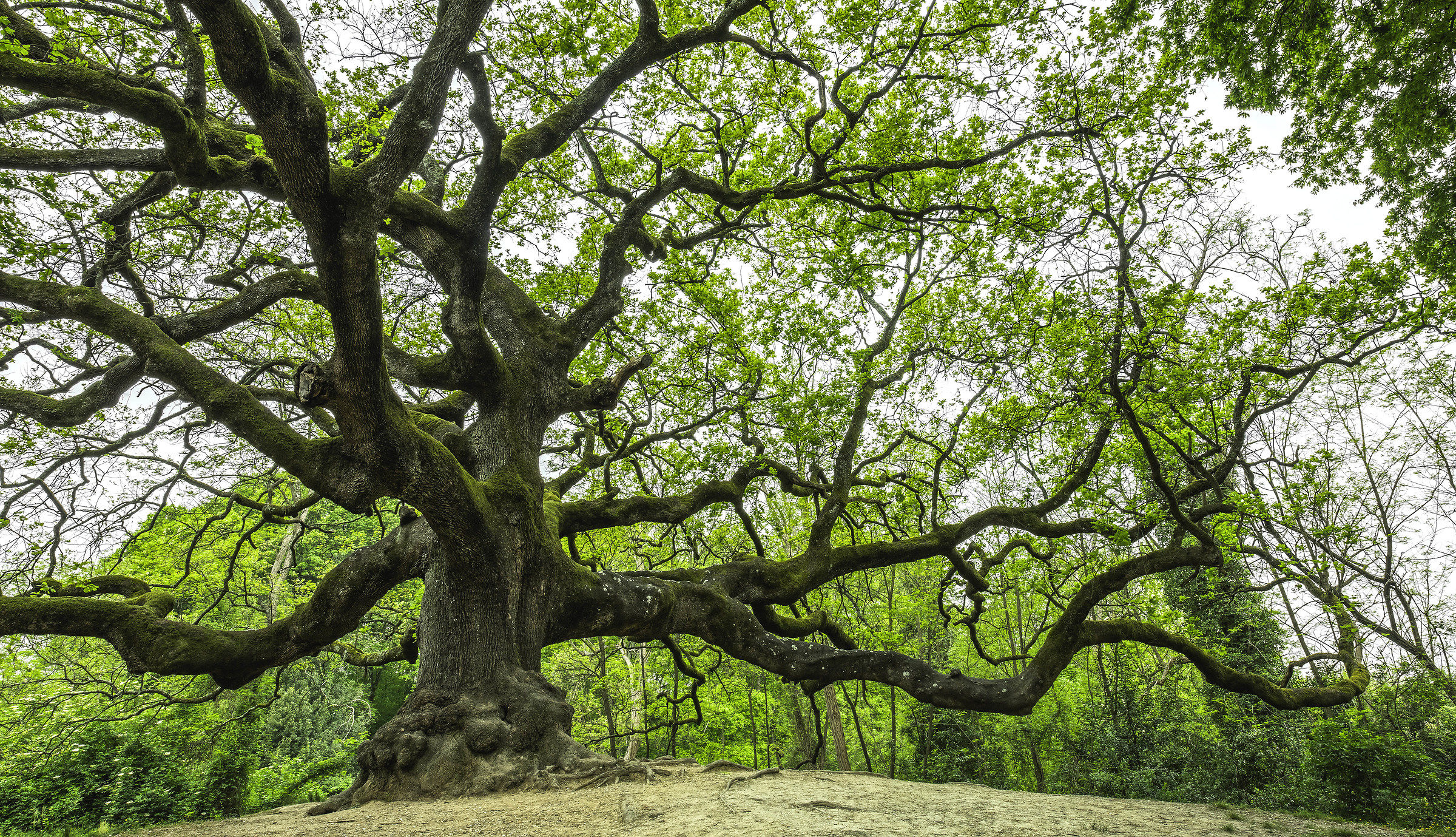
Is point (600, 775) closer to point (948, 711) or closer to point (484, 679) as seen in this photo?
point (484, 679)

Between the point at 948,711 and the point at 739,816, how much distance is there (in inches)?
592

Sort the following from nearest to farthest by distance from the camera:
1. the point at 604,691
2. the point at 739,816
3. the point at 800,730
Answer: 1. the point at 739,816
2. the point at 604,691
3. the point at 800,730

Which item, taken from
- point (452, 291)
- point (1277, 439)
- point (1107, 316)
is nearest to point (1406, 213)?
point (1107, 316)

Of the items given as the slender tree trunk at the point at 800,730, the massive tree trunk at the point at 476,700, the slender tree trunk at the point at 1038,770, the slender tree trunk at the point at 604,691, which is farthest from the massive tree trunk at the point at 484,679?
the slender tree trunk at the point at 800,730

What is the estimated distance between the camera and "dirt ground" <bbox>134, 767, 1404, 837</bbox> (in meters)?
3.27

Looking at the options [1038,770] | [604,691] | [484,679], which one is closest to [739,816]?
[484,679]

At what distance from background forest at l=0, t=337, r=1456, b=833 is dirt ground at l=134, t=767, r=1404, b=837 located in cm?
135

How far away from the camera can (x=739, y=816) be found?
341 cm

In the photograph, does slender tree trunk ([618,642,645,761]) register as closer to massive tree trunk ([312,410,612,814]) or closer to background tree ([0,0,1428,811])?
background tree ([0,0,1428,811])

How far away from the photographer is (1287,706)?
6762 mm

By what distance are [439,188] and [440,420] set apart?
2.68 metres

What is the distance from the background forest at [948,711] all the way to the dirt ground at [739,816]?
53.1 inches

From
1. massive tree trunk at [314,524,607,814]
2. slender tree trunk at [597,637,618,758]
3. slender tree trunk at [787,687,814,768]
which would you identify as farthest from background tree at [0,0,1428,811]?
slender tree trunk at [787,687,814,768]

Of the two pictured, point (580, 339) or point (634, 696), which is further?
point (634, 696)
